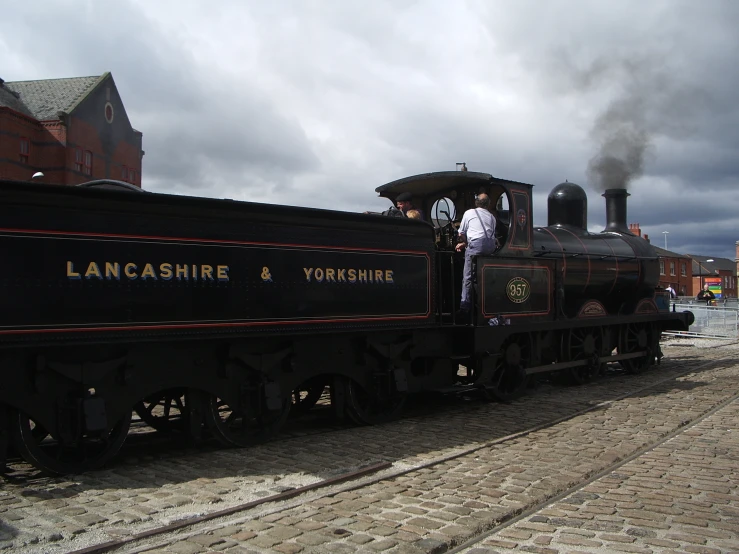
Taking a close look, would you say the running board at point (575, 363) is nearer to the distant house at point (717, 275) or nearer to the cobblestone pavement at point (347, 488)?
the cobblestone pavement at point (347, 488)

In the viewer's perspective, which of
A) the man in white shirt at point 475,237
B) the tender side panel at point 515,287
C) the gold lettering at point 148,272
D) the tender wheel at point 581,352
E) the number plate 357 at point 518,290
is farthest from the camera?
the tender wheel at point 581,352

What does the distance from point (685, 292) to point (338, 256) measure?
225 ft

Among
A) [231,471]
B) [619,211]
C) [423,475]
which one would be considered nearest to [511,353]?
[423,475]

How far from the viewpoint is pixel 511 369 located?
9.18 meters

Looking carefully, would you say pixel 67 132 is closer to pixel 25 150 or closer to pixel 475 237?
pixel 25 150

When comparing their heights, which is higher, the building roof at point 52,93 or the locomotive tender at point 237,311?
the building roof at point 52,93

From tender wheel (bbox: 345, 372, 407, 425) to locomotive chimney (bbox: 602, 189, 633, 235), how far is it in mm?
7348

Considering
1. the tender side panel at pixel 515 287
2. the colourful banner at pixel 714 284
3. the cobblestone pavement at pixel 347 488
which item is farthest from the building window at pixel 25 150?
the colourful banner at pixel 714 284

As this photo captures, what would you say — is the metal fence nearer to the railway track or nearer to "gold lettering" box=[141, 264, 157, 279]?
the railway track

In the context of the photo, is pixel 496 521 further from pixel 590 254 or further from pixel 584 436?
pixel 590 254

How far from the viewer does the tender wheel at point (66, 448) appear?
5.11 meters

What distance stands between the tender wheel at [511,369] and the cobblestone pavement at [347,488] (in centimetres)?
93

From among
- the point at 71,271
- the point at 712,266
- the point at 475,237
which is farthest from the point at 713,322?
the point at 712,266

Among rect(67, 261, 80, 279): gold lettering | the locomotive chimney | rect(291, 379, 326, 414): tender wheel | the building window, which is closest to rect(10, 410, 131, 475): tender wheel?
rect(67, 261, 80, 279): gold lettering
